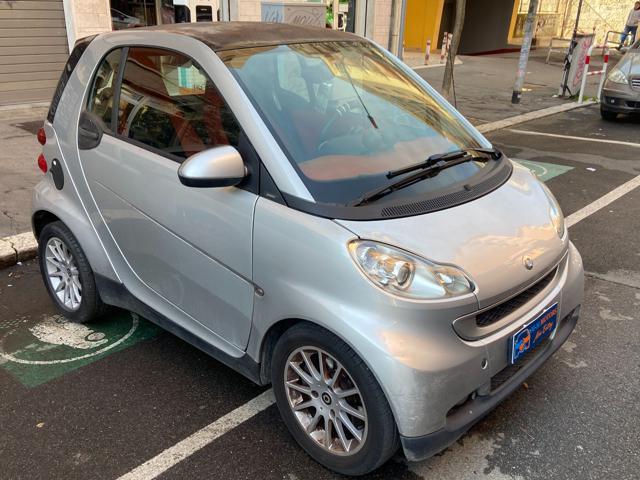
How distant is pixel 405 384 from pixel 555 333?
3.39 ft

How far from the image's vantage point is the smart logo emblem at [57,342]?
3.21 meters

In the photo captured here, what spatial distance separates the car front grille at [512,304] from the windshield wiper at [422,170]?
64 centimetres

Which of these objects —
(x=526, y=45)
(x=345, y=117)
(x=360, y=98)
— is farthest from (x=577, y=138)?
(x=345, y=117)

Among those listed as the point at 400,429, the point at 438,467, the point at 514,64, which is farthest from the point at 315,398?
the point at 514,64

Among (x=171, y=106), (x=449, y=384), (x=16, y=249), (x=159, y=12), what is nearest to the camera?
(x=449, y=384)

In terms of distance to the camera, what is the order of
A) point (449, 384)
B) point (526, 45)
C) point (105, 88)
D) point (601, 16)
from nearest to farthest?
point (449, 384), point (105, 88), point (526, 45), point (601, 16)

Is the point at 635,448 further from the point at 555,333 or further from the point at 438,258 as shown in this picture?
the point at 438,258

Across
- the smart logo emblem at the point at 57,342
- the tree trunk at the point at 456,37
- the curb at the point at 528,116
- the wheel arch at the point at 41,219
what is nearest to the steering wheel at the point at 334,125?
the smart logo emblem at the point at 57,342

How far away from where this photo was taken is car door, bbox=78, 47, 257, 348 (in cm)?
258

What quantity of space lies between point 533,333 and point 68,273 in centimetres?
273

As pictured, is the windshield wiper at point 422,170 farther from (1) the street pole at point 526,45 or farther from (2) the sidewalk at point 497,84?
(1) the street pole at point 526,45

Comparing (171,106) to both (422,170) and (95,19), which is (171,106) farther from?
(95,19)

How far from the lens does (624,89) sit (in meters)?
10.0

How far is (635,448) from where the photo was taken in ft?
8.61
